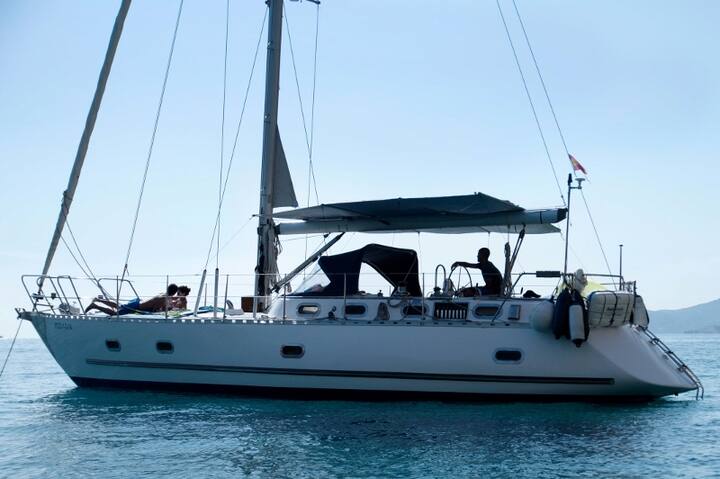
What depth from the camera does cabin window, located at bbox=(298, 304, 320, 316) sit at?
14.5 metres

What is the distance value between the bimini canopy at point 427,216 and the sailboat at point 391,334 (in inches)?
1.2

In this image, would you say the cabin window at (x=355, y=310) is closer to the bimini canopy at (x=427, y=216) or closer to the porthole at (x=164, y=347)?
the bimini canopy at (x=427, y=216)

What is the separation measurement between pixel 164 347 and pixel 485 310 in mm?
6631

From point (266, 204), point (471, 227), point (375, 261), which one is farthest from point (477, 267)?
point (266, 204)

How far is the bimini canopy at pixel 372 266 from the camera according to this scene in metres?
14.6

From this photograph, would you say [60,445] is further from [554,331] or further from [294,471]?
[554,331]

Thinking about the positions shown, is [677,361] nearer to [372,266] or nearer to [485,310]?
[485,310]

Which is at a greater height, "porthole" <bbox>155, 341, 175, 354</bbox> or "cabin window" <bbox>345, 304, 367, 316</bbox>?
"cabin window" <bbox>345, 304, 367, 316</bbox>

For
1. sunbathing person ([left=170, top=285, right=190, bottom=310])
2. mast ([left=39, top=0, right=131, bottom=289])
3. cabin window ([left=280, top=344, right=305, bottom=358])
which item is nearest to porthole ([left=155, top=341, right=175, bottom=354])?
sunbathing person ([left=170, top=285, right=190, bottom=310])

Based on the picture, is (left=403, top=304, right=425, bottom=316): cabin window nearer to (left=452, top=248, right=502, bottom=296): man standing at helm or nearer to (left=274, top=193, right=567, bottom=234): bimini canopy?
(left=452, top=248, right=502, bottom=296): man standing at helm

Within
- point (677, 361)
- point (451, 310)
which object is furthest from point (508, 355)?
point (677, 361)

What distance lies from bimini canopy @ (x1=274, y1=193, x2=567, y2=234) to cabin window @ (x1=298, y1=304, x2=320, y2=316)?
1.94 metres

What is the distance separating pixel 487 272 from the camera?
1445 cm

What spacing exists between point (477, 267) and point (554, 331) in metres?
2.29
